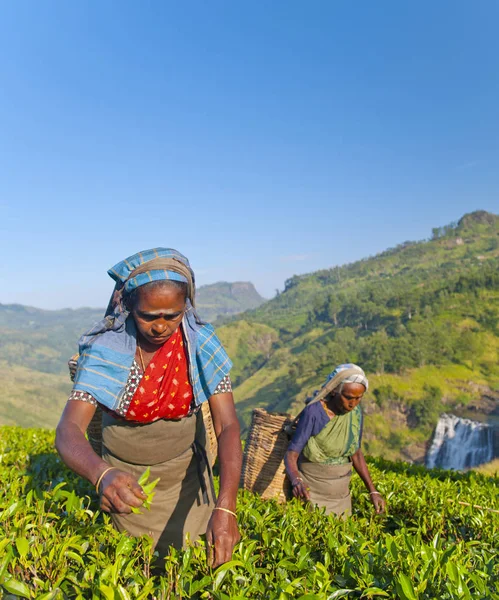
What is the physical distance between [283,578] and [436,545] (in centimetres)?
Answer: 85

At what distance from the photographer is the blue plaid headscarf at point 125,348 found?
225cm

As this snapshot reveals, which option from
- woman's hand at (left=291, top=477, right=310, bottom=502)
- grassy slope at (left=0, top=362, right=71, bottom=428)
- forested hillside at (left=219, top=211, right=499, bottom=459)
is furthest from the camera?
grassy slope at (left=0, top=362, right=71, bottom=428)

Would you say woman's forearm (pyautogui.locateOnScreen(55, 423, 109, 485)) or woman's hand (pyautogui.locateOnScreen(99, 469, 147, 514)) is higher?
woman's forearm (pyautogui.locateOnScreen(55, 423, 109, 485))

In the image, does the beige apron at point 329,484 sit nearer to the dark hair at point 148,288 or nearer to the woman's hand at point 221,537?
the woman's hand at point 221,537

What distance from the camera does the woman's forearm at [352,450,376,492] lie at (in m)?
4.20

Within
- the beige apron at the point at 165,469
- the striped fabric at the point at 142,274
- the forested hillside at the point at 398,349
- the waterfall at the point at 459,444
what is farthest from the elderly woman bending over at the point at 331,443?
the forested hillside at the point at 398,349

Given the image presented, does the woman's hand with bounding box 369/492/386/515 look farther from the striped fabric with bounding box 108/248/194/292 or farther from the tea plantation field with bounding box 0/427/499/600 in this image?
the striped fabric with bounding box 108/248/194/292

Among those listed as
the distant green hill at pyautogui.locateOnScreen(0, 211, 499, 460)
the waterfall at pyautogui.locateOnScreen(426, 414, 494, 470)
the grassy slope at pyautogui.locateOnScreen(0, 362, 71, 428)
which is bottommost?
the grassy slope at pyautogui.locateOnScreen(0, 362, 71, 428)

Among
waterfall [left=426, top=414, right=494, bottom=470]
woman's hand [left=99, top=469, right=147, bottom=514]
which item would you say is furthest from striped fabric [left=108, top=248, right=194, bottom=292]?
waterfall [left=426, top=414, right=494, bottom=470]

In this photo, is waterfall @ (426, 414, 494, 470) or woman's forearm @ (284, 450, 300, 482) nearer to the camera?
woman's forearm @ (284, 450, 300, 482)

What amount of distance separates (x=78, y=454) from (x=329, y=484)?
283 centimetres

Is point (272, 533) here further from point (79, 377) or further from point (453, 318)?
point (453, 318)

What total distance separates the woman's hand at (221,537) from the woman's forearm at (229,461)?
0.08 meters

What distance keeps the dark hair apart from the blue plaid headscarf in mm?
16
